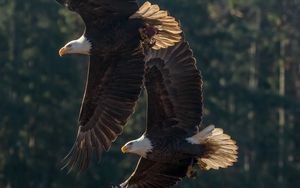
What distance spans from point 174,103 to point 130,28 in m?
0.88

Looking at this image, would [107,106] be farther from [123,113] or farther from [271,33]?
[271,33]

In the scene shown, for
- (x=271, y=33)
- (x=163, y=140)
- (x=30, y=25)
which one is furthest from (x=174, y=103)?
(x=271, y=33)

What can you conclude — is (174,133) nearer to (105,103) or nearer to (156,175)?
(156,175)

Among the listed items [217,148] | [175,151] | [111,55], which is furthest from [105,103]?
[217,148]

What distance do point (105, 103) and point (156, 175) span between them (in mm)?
930

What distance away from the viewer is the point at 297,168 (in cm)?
3098

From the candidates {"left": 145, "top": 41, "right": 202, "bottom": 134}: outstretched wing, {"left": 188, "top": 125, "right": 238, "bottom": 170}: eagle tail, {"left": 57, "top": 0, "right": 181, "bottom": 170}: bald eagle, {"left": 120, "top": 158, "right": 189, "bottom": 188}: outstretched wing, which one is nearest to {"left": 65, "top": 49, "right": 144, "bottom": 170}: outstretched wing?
{"left": 57, "top": 0, "right": 181, "bottom": 170}: bald eagle

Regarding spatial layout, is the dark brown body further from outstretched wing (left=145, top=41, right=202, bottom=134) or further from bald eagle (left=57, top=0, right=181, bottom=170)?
bald eagle (left=57, top=0, right=181, bottom=170)

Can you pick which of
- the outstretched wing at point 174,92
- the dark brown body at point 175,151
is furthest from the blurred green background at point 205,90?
the dark brown body at point 175,151

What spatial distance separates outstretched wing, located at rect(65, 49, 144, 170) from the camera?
1124 cm

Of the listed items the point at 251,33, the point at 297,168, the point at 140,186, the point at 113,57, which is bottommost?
the point at 297,168

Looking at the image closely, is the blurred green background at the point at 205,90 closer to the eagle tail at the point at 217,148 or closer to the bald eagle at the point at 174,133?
the bald eagle at the point at 174,133

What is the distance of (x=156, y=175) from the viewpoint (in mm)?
11203

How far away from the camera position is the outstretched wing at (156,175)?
11.1 meters
